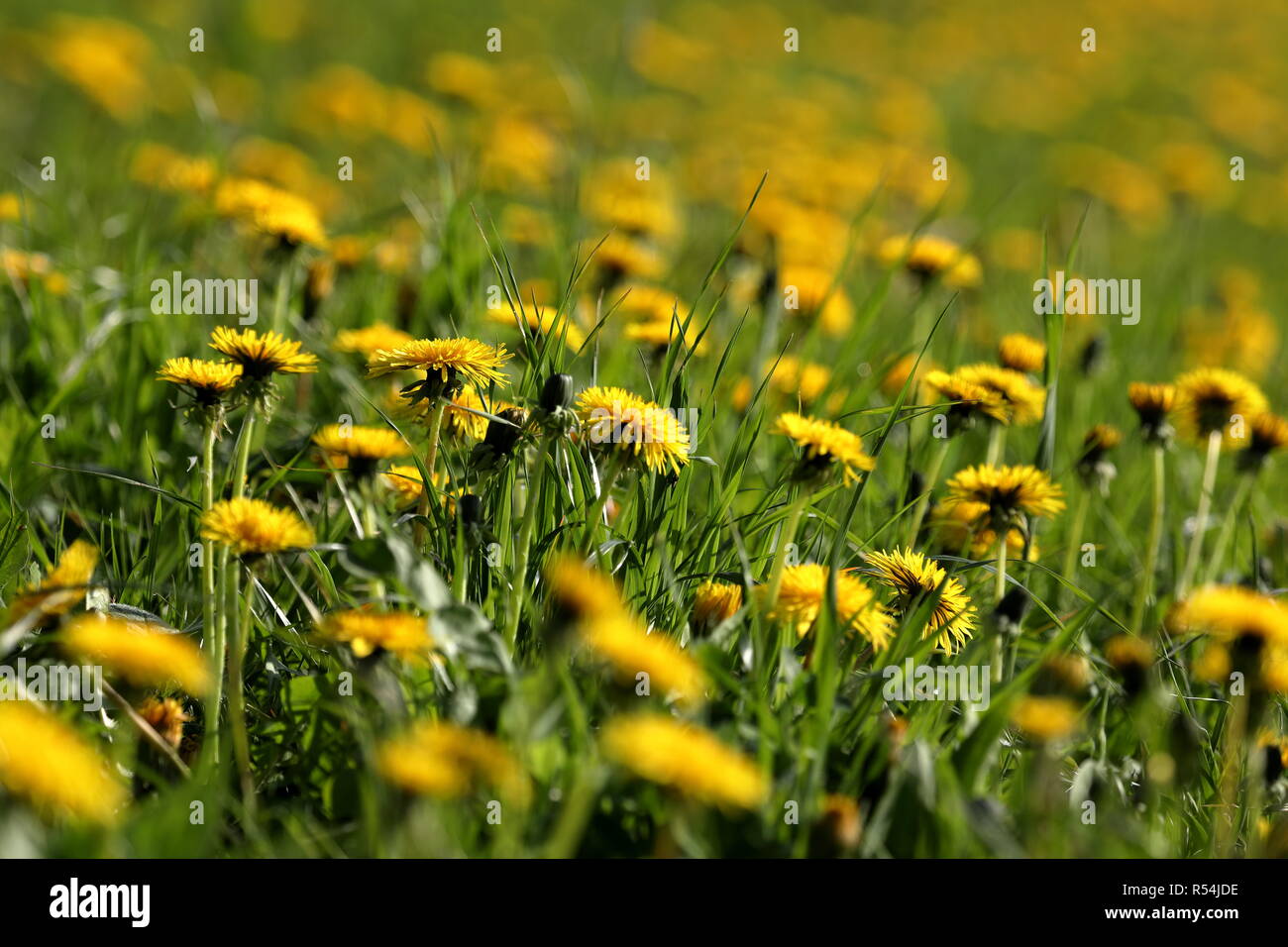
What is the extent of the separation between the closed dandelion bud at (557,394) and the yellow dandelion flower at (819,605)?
1.33 ft

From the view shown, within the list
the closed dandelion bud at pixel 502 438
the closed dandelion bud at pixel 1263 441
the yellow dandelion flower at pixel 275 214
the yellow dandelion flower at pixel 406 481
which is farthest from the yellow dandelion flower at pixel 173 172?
the closed dandelion bud at pixel 1263 441

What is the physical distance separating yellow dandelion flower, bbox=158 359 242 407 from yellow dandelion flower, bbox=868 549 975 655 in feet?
3.28

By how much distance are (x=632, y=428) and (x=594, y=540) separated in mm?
202

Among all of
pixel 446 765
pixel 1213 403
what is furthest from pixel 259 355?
pixel 1213 403

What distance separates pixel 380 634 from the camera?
1503 millimetres

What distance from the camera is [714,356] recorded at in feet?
→ 9.33

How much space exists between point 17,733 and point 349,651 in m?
0.46

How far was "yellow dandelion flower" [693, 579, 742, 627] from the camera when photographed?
187 centimetres

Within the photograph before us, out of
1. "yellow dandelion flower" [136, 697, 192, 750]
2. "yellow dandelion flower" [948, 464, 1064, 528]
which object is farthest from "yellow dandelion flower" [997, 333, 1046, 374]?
"yellow dandelion flower" [136, 697, 192, 750]

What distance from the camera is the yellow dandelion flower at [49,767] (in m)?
1.11

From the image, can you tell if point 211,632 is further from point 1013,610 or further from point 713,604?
point 1013,610

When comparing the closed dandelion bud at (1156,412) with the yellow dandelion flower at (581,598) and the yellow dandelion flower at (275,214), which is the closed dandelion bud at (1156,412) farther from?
the yellow dandelion flower at (275,214)

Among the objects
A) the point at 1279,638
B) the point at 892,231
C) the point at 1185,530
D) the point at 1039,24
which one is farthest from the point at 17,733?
the point at 1039,24
